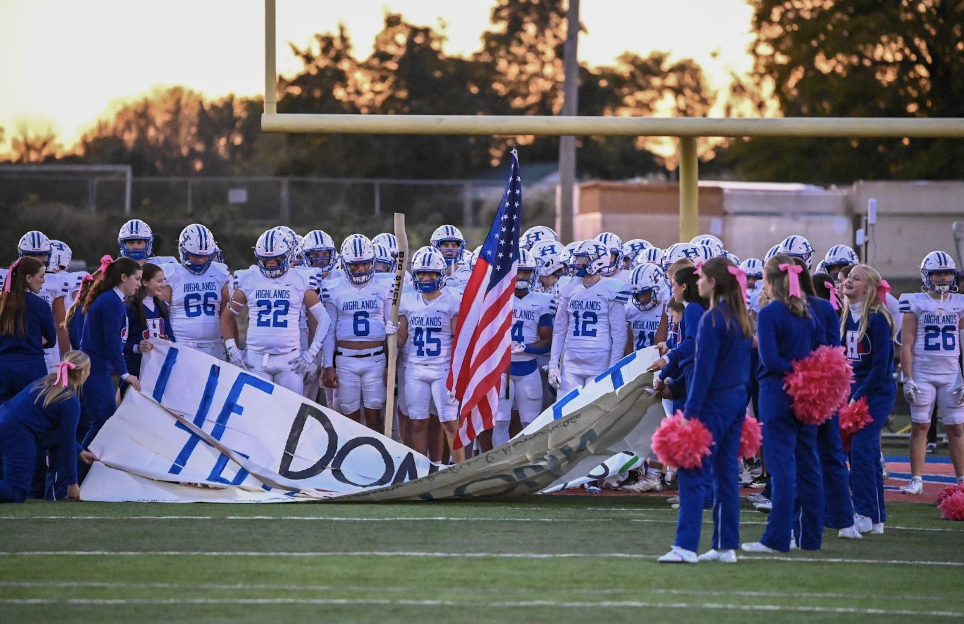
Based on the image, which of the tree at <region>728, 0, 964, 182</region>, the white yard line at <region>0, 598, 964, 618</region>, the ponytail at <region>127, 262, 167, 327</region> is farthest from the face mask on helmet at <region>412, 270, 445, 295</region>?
the tree at <region>728, 0, 964, 182</region>

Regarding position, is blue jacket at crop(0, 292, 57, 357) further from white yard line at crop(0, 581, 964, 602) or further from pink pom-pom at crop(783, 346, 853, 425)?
pink pom-pom at crop(783, 346, 853, 425)

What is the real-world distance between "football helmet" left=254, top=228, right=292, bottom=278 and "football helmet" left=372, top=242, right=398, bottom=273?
1.12 meters

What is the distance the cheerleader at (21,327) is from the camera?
35.1 ft

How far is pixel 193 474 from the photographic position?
35.1 feet

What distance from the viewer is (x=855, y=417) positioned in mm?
9242

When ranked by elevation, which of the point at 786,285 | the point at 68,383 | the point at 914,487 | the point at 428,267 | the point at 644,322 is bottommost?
the point at 914,487

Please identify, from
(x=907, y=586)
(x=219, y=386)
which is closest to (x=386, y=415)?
(x=219, y=386)

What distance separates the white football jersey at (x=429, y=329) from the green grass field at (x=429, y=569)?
2140 millimetres

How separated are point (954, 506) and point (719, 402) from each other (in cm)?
292

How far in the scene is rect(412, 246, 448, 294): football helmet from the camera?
12.1 m

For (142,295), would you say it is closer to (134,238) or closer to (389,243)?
(134,238)


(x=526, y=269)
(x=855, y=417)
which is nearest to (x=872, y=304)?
(x=855, y=417)

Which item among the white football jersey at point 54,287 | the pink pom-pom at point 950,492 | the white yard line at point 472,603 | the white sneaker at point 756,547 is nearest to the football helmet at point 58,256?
the white football jersey at point 54,287

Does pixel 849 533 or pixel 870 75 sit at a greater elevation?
pixel 870 75
